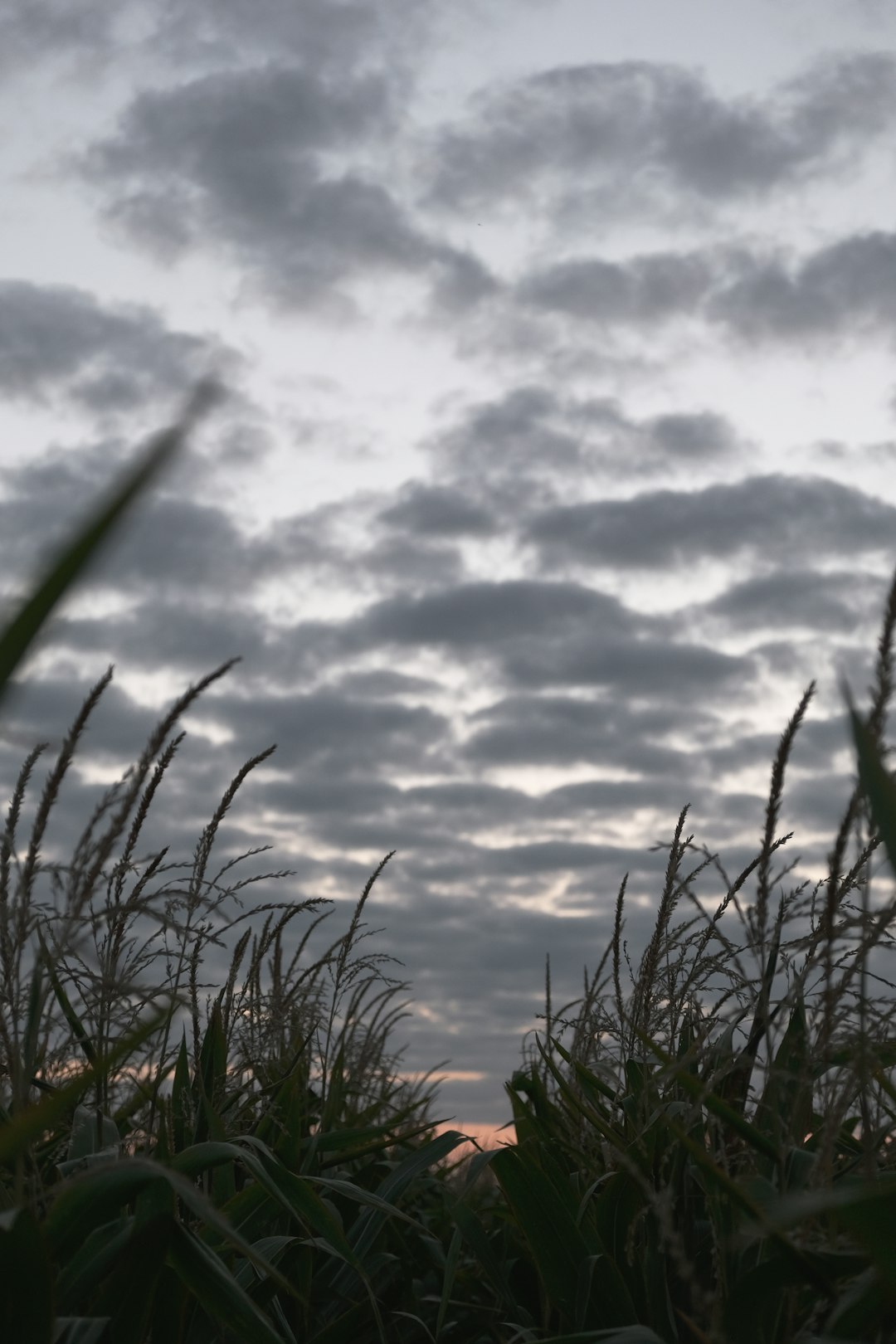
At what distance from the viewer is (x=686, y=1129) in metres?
2.81

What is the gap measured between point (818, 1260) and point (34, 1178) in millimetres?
1370

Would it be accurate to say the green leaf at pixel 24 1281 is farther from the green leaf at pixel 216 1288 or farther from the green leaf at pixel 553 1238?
the green leaf at pixel 553 1238

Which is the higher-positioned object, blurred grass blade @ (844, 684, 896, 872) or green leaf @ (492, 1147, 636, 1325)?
blurred grass blade @ (844, 684, 896, 872)

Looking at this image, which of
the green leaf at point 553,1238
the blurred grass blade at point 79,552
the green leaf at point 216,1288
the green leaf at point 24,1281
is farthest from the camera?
the green leaf at point 553,1238

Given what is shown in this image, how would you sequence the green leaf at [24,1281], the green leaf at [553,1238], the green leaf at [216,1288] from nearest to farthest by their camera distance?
1. the green leaf at [24,1281]
2. the green leaf at [216,1288]
3. the green leaf at [553,1238]

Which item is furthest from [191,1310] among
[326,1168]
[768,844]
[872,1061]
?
[768,844]

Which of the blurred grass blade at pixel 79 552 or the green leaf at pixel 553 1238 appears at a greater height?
the blurred grass blade at pixel 79 552

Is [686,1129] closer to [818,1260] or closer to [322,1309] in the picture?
[818,1260]

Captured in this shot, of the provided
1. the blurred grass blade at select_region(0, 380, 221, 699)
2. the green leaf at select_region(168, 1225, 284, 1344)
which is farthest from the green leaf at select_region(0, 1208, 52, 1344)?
the blurred grass blade at select_region(0, 380, 221, 699)

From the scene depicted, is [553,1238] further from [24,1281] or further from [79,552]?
[79,552]

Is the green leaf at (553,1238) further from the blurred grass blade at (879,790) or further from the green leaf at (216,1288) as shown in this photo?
the blurred grass blade at (879,790)

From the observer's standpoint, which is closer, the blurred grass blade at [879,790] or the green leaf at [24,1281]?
the blurred grass blade at [879,790]

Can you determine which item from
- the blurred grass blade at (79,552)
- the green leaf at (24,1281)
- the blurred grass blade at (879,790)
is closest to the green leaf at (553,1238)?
the green leaf at (24,1281)

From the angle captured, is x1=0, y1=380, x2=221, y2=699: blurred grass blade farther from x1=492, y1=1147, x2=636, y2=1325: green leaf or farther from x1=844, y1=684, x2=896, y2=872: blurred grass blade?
x1=492, y1=1147, x2=636, y2=1325: green leaf
